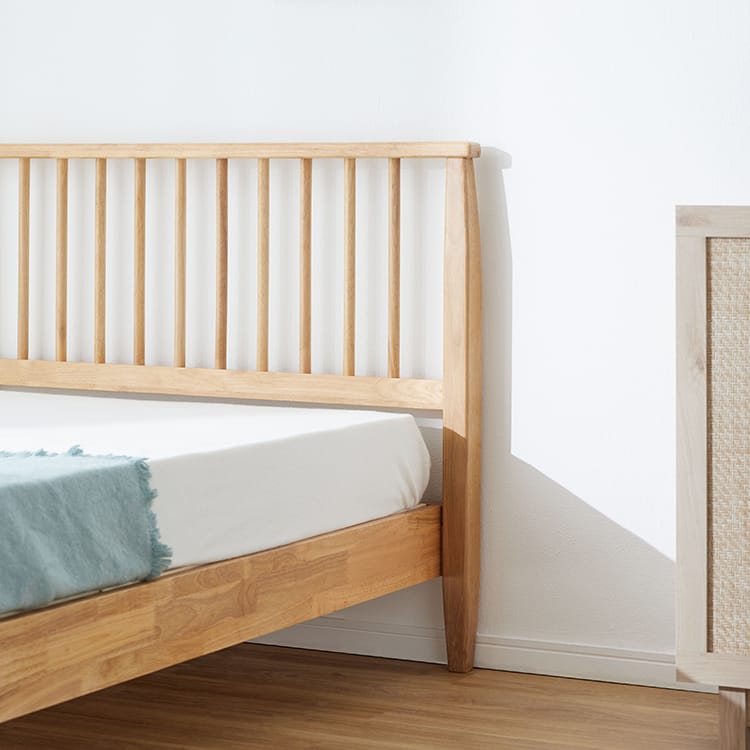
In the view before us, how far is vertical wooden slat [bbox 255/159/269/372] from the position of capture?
2453 mm

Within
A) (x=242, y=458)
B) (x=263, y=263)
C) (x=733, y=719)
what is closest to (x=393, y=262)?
(x=263, y=263)

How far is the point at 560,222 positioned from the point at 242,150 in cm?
60

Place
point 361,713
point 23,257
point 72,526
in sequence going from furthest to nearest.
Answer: point 23,257, point 361,713, point 72,526

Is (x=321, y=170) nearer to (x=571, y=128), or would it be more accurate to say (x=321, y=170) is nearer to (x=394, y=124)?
(x=394, y=124)

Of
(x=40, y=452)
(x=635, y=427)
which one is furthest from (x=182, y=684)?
(x=635, y=427)

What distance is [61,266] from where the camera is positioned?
8.68 ft

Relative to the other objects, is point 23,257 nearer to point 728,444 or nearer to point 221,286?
point 221,286

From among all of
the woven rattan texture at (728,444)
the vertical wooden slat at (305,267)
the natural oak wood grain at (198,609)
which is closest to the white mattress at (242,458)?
the natural oak wood grain at (198,609)

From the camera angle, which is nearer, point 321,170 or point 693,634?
point 693,634

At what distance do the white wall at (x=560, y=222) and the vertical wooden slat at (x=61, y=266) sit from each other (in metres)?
0.37

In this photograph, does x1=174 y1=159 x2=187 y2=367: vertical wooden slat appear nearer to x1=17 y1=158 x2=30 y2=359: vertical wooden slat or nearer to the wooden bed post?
x1=17 y1=158 x2=30 y2=359: vertical wooden slat

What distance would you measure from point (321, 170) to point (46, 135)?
24.6 inches

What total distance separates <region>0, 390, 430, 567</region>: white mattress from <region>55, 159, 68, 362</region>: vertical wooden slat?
0.21 m

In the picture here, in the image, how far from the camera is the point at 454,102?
7.91 feet
